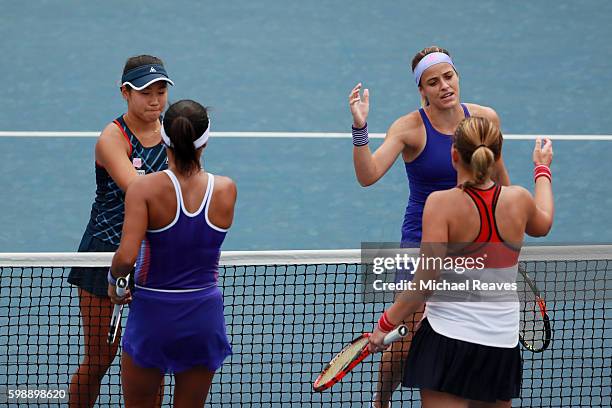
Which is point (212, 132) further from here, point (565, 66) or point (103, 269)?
point (103, 269)

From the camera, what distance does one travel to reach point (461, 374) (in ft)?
13.1

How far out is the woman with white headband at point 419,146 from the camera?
496 centimetres

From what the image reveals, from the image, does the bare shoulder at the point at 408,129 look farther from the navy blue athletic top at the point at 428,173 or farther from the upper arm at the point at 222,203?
the upper arm at the point at 222,203

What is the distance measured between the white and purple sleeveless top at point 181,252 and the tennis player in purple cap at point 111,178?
2.55 ft

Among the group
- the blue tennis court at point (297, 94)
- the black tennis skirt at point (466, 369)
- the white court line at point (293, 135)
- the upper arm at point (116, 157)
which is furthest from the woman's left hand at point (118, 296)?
the white court line at point (293, 135)

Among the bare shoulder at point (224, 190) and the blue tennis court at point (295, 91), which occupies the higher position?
the blue tennis court at point (295, 91)

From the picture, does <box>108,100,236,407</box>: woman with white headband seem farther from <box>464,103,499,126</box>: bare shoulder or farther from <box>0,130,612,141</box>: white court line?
<box>0,130,612,141</box>: white court line

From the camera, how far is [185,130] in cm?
399

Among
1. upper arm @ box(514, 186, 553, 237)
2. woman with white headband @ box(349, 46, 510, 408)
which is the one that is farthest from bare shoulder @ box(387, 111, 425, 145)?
upper arm @ box(514, 186, 553, 237)

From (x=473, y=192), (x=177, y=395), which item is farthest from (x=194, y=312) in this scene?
(x=473, y=192)

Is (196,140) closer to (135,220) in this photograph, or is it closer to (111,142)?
(135,220)

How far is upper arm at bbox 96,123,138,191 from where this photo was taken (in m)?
4.68

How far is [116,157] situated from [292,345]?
1.64m

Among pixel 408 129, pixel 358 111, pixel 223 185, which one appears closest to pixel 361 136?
pixel 358 111
